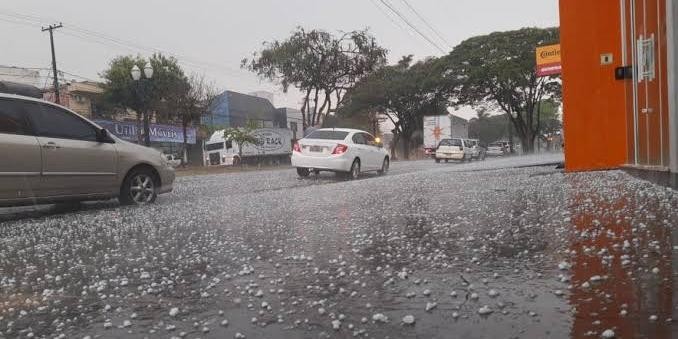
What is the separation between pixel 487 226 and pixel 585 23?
514 cm

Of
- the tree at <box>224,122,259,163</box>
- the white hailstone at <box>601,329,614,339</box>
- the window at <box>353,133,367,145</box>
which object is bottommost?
the white hailstone at <box>601,329,614,339</box>

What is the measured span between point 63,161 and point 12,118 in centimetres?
83

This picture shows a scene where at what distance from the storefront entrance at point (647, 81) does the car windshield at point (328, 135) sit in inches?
316

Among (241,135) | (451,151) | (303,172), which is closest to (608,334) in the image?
(303,172)

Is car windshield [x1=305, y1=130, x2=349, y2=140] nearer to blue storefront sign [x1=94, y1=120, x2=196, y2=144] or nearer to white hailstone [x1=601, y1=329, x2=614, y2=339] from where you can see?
white hailstone [x1=601, y1=329, x2=614, y2=339]

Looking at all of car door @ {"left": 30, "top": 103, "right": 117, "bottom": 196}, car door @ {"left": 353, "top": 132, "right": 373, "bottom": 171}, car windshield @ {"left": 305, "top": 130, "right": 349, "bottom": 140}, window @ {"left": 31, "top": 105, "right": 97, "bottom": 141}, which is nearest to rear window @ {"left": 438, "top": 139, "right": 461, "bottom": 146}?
car door @ {"left": 353, "top": 132, "right": 373, "bottom": 171}

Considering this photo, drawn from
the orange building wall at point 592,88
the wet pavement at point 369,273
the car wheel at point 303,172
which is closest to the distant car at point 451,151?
the car wheel at point 303,172

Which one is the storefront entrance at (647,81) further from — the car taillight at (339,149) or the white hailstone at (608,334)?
the car taillight at (339,149)

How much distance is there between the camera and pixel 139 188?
8445 millimetres

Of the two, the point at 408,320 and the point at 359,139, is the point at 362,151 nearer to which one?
the point at 359,139

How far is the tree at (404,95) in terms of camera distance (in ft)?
145

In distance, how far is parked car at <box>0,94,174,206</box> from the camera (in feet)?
22.7

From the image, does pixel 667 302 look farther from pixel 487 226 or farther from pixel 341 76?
pixel 341 76

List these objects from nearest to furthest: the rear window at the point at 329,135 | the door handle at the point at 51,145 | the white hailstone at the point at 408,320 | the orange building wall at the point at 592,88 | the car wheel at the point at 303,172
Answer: the white hailstone at the point at 408,320 → the door handle at the point at 51,145 → the orange building wall at the point at 592,88 → the rear window at the point at 329,135 → the car wheel at the point at 303,172
